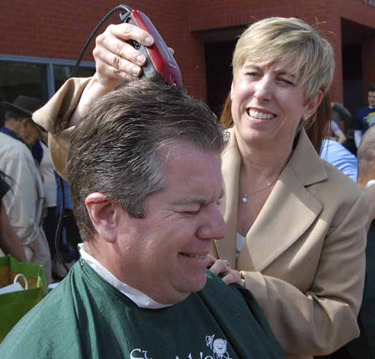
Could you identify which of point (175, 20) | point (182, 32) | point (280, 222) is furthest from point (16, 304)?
point (182, 32)

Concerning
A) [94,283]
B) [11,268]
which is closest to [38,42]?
[11,268]

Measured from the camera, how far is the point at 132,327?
1455mm

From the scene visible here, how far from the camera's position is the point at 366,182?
3.05m

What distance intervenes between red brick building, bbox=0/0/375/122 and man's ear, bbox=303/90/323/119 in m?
2.09

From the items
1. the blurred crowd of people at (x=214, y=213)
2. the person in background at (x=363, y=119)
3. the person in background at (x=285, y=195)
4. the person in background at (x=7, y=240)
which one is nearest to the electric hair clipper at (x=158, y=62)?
the blurred crowd of people at (x=214, y=213)

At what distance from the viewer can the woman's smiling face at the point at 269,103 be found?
6.69 ft

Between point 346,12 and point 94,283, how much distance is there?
963 centimetres

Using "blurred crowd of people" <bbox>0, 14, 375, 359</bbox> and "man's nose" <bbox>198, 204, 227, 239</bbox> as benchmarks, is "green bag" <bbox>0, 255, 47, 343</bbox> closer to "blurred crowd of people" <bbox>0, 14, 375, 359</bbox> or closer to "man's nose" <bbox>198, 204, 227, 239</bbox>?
A: "blurred crowd of people" <bbox>0, 14, 375, 359</bbox>

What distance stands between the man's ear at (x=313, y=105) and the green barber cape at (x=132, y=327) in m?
0.76

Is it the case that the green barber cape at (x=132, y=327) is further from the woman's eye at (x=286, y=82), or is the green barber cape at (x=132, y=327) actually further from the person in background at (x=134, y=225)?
the woman's eye at (x=286, y=82)

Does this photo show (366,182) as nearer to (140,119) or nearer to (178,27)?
(140,119)

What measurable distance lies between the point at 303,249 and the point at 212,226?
621 mm

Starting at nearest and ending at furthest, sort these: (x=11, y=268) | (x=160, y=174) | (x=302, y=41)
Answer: (x=160, y=174) → (x=302, y=41) → (x=11, y=268)

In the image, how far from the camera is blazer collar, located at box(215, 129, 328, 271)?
77.4 inches
